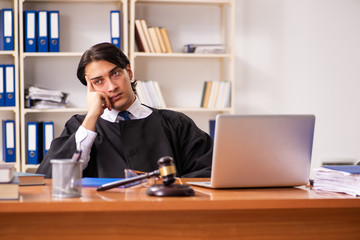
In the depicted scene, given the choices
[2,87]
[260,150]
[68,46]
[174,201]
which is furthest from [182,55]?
[174,201]

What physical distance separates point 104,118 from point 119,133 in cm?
13

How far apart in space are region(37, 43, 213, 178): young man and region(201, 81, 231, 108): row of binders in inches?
64.7

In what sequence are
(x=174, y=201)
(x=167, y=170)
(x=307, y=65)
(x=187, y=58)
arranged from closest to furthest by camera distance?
1. (x=174, y=201)
2. (x=167, y=170)
3. (x=187, y=58)
4. (x=307, y=65)

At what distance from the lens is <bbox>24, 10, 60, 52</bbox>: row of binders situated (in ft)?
12.9

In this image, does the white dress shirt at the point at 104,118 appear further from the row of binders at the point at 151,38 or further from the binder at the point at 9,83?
the binder at the point at 9,83

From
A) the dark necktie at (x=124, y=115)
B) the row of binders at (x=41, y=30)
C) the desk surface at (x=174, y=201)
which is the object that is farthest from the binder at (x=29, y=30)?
the desk surface at (x=174, y=201)

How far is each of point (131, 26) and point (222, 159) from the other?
268 centimetres

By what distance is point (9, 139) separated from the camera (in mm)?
3979

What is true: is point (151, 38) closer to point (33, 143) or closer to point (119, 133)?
point (33, 143)

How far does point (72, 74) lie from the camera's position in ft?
14.0

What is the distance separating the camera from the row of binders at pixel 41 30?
393 centimetres

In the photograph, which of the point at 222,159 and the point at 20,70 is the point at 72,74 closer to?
the point at 20,70

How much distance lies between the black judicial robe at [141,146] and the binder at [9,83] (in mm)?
1632

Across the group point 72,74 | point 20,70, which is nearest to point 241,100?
point 72,74
